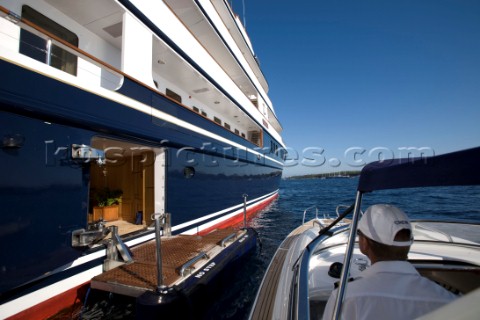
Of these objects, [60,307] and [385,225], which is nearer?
[385,225]

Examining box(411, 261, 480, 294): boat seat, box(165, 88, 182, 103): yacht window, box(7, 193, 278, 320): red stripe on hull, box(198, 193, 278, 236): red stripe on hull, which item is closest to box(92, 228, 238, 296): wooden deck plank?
box(7, 193, 278, 320): red stripe on hull

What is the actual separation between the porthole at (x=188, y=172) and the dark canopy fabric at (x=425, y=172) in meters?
4.88

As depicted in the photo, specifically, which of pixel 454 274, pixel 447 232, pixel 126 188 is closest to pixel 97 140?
pixel 126 188

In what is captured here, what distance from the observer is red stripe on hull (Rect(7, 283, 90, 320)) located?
8.95 ft

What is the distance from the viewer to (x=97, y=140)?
181 inches

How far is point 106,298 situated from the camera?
10.8 ft

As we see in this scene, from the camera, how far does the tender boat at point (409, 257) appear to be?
865 millimetres

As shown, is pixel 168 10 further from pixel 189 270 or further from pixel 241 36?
pixel 241 36

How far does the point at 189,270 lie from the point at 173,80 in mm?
5586

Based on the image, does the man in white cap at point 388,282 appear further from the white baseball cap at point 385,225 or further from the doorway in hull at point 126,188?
the doorway in hull at point 126,188

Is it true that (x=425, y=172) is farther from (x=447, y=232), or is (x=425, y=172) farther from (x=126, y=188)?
(x=126, y=188)

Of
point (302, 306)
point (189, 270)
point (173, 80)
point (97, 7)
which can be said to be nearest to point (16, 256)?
point (189, 270)

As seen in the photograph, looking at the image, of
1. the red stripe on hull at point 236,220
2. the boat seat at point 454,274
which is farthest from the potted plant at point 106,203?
the boat seat at point 454,274

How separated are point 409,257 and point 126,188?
23.2 ft
